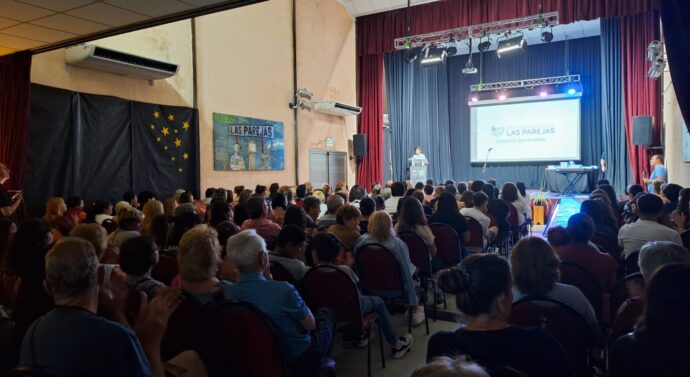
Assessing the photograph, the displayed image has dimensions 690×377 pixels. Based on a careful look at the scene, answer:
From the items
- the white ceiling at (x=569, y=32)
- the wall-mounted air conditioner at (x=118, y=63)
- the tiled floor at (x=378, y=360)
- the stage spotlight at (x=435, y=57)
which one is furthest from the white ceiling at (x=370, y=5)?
the tiled floor at (x=378, y=360)

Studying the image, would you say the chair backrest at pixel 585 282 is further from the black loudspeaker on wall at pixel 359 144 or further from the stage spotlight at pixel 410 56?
the black loudspeaker on wall at pixel 359 144

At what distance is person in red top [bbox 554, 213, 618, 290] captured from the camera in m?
2.71

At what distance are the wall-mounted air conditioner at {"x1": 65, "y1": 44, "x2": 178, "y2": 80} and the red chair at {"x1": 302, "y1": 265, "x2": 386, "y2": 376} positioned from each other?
17.0 feet

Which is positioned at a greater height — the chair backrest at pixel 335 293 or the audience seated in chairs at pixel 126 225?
the audience seated in chairs at pixel 126 225

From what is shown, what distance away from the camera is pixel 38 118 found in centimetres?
579

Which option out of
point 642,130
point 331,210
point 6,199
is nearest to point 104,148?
point 6,199

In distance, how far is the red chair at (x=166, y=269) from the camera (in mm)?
2895

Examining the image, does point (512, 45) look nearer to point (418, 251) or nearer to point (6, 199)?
point (418, 251)

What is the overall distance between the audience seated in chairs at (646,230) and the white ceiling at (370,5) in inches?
377

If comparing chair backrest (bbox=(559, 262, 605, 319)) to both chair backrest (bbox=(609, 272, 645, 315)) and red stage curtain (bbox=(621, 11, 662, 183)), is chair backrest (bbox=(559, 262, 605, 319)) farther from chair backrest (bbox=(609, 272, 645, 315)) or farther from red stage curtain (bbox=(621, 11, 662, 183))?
red stage curtain (bbox=(621, 11, 662, 183))

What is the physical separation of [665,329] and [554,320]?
0.49 m

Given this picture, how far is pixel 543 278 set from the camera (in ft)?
6.47

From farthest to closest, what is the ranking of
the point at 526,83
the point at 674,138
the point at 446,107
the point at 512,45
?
the point at 446,107 < the point at 526,83 < the point at 512,45 < the point at 674,138

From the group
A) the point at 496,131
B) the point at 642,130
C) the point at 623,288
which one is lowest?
the point at 623,288
